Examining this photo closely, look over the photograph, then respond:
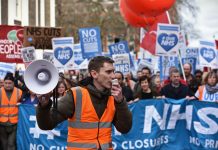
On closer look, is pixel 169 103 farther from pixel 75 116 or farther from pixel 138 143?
pixel 75 116

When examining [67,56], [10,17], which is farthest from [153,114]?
[10,17]

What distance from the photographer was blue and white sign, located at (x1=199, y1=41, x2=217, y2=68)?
1277 cm

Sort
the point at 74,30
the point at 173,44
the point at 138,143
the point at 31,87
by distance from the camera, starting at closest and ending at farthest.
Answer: the point at 31,87 → the point at 138,143 → the point at 173,44 → the point at 74,30

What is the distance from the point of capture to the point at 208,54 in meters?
12.8

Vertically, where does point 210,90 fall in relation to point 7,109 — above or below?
above

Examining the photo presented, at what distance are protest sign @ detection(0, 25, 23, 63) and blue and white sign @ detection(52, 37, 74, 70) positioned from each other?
103cm

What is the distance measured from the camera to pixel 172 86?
981cm

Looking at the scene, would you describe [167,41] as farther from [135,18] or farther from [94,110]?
[94,110]

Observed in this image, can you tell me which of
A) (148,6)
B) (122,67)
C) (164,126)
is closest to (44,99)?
(164,126)

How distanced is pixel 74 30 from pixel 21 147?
34.1 m

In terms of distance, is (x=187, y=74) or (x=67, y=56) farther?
(x=67, y=56)

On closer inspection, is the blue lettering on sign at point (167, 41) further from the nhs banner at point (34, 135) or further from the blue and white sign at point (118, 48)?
the nhs banner at point (34, 135)

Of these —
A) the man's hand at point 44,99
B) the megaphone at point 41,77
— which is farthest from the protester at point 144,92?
the man's hand at point 44,99

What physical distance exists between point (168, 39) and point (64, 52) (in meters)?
2.70
